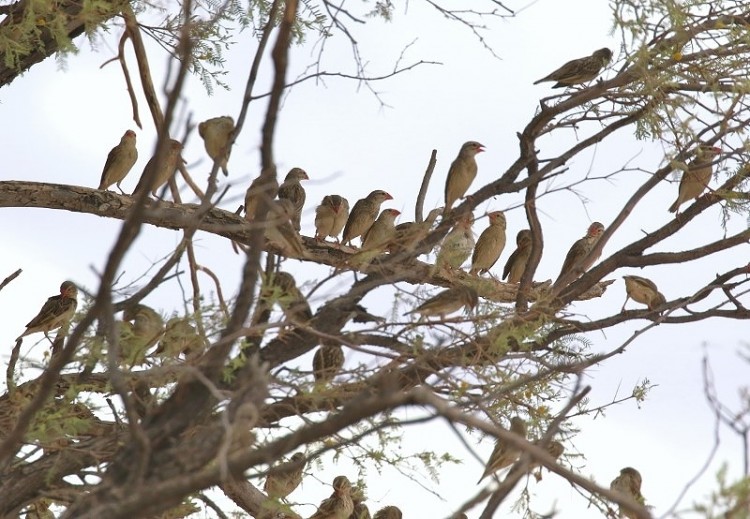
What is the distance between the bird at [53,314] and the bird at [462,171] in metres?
3.23

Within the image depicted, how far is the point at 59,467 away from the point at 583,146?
3204mm

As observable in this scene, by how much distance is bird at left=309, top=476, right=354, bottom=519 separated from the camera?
771 centimetres

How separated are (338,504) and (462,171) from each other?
323cm

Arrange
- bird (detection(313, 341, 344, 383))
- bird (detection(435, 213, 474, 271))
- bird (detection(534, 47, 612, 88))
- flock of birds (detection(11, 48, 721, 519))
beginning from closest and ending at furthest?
flock of birds (detection(11, 48, 721, 519)) < bird (detection(313, 341, 344, 383)) < bird (detection(435, 213, 474, 271)) < bird (detection(534, 47, 612, 88))

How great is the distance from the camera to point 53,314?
8.62 meters

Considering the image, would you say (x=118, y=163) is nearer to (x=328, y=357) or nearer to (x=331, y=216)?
(x=331, y=216)

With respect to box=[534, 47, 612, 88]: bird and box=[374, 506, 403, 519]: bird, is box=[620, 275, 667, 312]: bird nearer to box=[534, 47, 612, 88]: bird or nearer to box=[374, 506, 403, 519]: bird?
box=[534, 47, 612, 88]: bird

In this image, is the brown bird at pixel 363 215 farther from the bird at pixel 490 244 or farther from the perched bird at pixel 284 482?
the perched bird at pixel 284 482

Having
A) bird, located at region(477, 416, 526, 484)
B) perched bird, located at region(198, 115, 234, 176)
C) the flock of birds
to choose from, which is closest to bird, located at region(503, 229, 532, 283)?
the flock of birds

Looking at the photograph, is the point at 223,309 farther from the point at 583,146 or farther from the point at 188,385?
the point at 583,146

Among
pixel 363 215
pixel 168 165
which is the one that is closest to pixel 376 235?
pixel 363 215

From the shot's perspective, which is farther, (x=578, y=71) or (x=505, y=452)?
(x=578, y=71)

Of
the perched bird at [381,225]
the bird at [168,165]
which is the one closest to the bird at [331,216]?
the perched bird at [381,225]

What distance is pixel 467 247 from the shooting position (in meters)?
6.94
